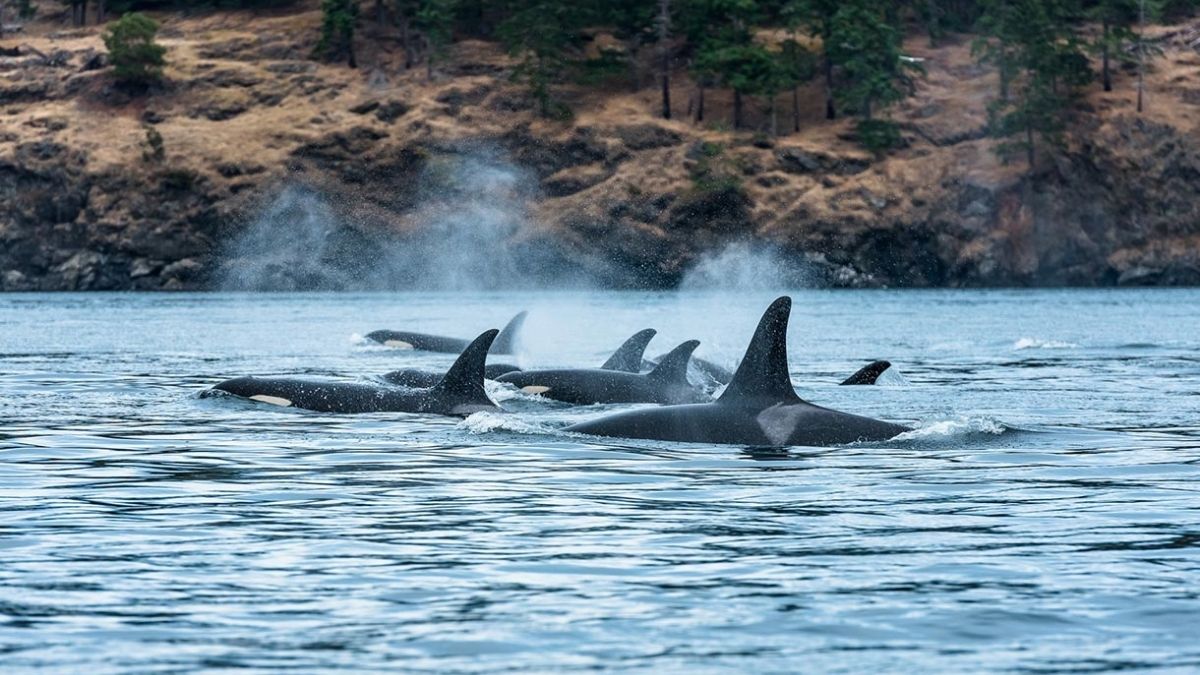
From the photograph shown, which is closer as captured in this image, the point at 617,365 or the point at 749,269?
the point at 617,365

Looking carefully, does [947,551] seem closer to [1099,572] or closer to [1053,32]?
[1099,572]

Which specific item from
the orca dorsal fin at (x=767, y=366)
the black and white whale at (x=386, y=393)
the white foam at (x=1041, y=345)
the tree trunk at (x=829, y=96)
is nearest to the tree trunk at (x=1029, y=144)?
the tree trunk at (x=829, y=96)

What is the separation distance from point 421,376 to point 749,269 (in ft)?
253

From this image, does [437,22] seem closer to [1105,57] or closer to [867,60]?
[867,60]

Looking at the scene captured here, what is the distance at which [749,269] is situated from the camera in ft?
331

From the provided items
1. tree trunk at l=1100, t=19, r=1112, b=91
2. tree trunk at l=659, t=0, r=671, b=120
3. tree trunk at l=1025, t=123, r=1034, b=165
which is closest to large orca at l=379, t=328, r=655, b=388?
tree trunk at l=1025, t=123, r=1034, b=165

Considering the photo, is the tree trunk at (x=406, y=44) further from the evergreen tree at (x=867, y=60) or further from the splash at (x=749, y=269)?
the evergreen tree at (x=867, y=60)

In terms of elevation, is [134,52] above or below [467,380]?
above

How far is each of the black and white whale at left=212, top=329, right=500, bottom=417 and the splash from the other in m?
75.0

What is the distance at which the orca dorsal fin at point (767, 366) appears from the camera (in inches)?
616

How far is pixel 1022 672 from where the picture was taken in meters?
7.91

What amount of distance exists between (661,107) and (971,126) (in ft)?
58.0

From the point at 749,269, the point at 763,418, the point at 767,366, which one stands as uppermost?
the point at 767,366

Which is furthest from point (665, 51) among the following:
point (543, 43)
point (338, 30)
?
point (338, 30)
